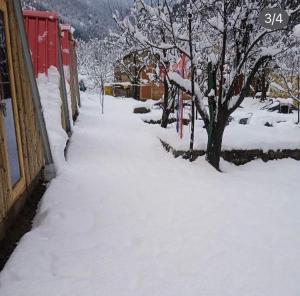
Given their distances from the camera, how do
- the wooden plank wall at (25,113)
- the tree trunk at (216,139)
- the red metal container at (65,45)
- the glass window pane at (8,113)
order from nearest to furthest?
the glass window pane at (8,113), the wooden plank wall at (25,113), the tree trunk at (216,139), the red metal container at (65,45)

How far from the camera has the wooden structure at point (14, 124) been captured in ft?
13.2

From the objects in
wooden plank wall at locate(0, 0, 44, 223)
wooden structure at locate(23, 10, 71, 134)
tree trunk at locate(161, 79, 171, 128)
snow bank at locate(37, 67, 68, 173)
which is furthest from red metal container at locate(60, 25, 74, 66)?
wooden plank wall at locate(0, 0, 44, 223)

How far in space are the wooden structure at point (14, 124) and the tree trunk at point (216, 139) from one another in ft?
11.0

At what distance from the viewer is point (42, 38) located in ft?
27.7

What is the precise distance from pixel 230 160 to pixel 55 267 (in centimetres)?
523

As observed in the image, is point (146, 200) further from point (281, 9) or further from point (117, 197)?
point (281, 9)

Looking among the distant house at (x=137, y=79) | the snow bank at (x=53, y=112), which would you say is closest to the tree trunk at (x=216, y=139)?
the snow bank at (x=53, y=112)

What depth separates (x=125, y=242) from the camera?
12.9 feet

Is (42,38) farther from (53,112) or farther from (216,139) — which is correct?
(216,139)

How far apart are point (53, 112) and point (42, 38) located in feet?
7.27

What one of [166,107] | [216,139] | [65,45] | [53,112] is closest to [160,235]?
[216,139]

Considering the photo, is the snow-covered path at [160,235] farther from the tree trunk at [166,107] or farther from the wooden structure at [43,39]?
the tree trunk at [166,107]

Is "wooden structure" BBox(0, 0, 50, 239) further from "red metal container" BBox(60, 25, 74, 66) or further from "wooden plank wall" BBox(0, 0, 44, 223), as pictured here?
"red metal container" BBox(60, 25, 74, 66)

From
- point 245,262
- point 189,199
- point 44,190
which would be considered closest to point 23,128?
point 44,190
